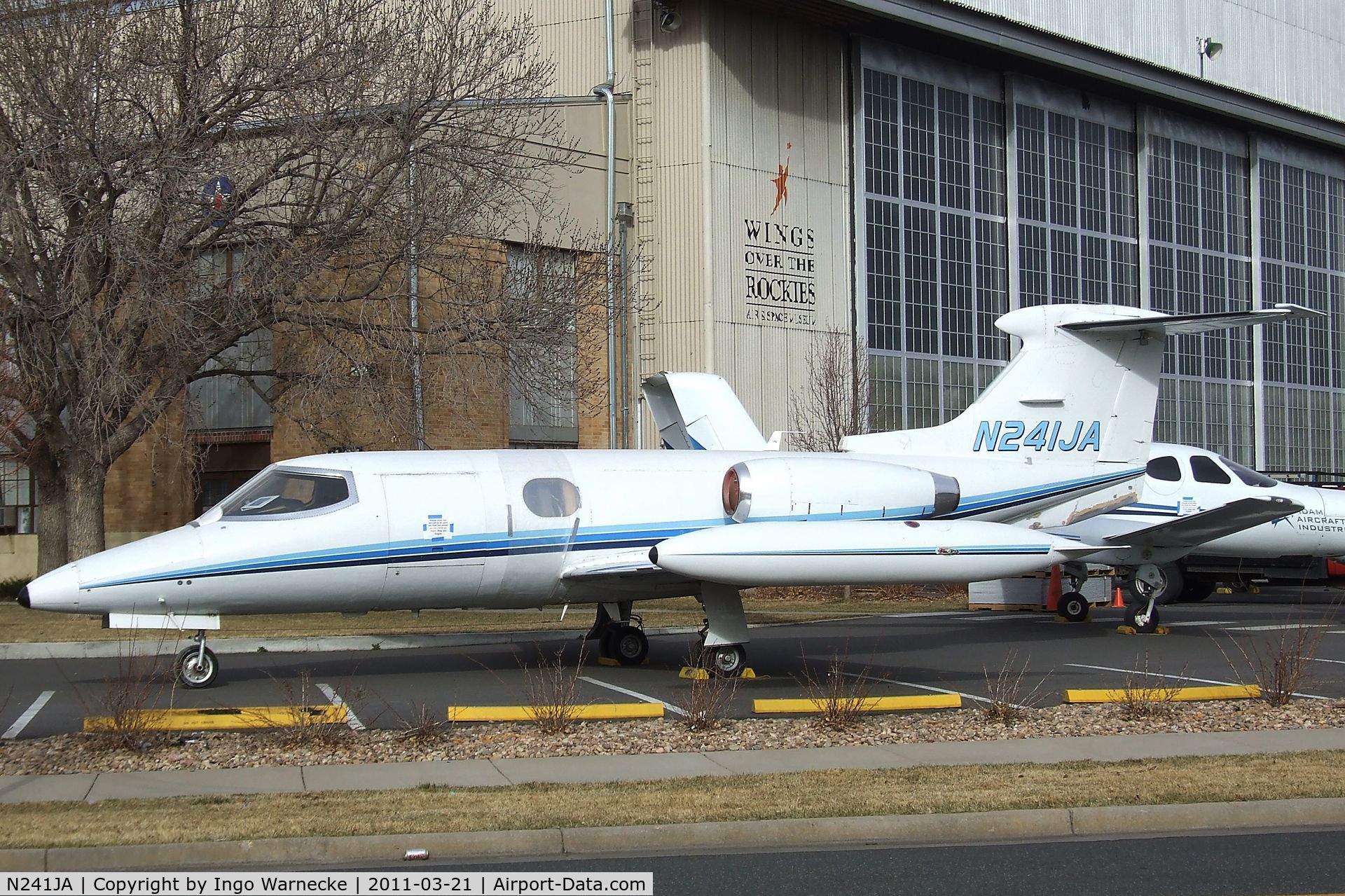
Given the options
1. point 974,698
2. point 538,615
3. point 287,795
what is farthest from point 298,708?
point 538,615

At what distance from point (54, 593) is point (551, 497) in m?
5.08

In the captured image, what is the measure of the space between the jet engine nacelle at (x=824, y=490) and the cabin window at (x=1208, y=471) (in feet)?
25.9

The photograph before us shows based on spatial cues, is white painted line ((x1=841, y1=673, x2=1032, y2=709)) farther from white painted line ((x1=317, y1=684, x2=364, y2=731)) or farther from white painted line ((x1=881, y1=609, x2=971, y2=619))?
white painted line ((x1=881, y1=609, x2=971, y2=619))

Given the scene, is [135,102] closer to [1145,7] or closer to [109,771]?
[109,771]

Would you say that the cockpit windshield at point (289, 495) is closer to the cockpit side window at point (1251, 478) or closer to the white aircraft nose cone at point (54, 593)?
the white aircraft nose cone at point (54, 593)

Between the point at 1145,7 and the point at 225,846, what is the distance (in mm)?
40340

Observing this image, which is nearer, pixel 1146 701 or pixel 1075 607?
pixel 1146 701

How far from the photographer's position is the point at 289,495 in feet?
47.3

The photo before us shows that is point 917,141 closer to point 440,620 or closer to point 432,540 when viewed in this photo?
point 440,620

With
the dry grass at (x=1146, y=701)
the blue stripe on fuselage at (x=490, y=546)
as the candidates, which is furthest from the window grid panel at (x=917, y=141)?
the dry grass at (x=1146, y=701)

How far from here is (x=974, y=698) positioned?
45.0ft

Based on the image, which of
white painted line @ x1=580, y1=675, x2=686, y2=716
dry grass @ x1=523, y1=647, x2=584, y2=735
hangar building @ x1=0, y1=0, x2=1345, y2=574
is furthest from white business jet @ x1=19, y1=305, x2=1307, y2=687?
hangar building @ x1=0, y1=0, x2=1345, y2=574

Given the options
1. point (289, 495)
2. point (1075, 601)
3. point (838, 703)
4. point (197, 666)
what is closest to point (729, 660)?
point (838, 703)

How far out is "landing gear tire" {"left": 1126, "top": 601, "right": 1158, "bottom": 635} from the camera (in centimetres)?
2073
